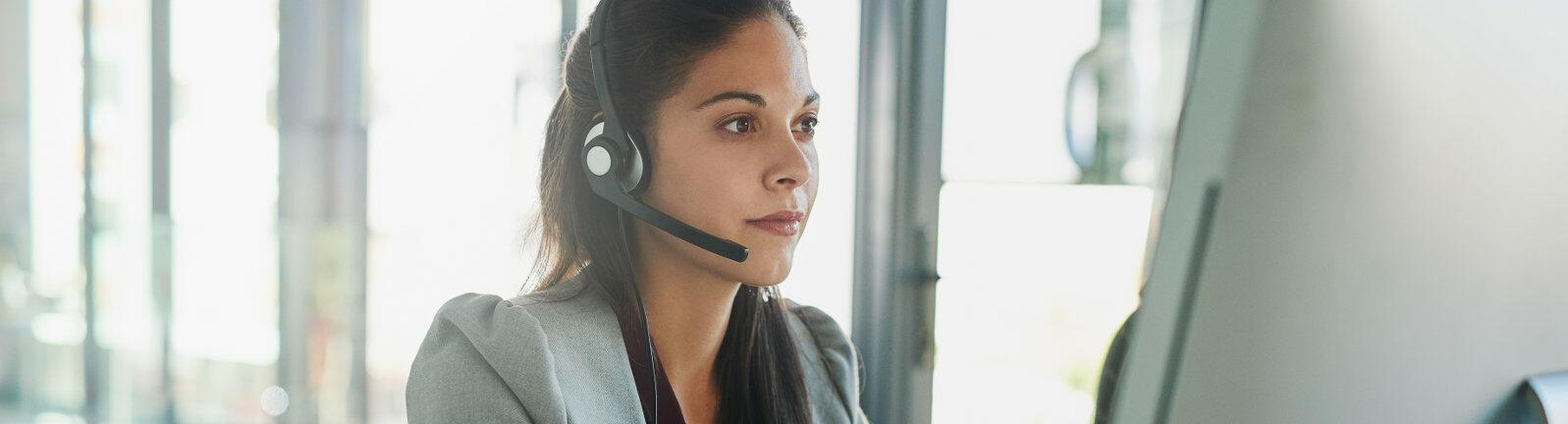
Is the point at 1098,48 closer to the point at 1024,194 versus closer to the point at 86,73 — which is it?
the point at 1024,194

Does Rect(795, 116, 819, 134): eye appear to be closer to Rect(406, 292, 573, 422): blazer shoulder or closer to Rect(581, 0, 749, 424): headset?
Rect(581, 0, 749, 424): headset

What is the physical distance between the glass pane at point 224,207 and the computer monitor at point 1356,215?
10.5ft

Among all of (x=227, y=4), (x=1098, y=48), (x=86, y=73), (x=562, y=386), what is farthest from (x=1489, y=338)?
(x=86, y=73)

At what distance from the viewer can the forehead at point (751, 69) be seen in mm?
871

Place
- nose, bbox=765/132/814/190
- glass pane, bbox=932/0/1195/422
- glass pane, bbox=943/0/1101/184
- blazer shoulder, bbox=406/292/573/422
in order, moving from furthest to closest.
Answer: glass pane, bbox=943/0/1101/184
glass pane, bbox=932/0/1195/422
nose, bbox=765/132/814/190
blazer shoulder, bbox=406/292/573/422

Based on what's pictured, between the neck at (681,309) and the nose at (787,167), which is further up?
the nose at (787,167)

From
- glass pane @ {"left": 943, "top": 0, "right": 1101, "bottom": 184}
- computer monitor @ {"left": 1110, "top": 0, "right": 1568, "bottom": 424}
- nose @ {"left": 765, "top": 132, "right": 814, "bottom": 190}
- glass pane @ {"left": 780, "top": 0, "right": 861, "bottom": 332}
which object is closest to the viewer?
computer monitor @ {"left": 1110, "top": 0, "right": 1568, "bottom": 424}

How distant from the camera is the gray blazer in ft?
2.45

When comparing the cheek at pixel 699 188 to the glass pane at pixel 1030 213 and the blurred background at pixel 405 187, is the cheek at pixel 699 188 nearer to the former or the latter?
the blurred background at pixel 405 187

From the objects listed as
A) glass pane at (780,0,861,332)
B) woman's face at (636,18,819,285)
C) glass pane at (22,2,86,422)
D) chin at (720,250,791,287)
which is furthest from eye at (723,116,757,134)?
glass pane at (22,2,86,422)

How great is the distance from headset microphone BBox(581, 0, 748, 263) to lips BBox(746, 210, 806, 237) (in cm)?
3

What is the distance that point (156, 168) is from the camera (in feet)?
11.4

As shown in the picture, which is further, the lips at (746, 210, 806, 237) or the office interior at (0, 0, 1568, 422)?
the office interior at (0, 0, 1568, 422)

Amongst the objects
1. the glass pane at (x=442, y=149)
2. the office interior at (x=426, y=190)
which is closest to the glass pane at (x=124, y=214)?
the office interior at (x=426, y=190)
